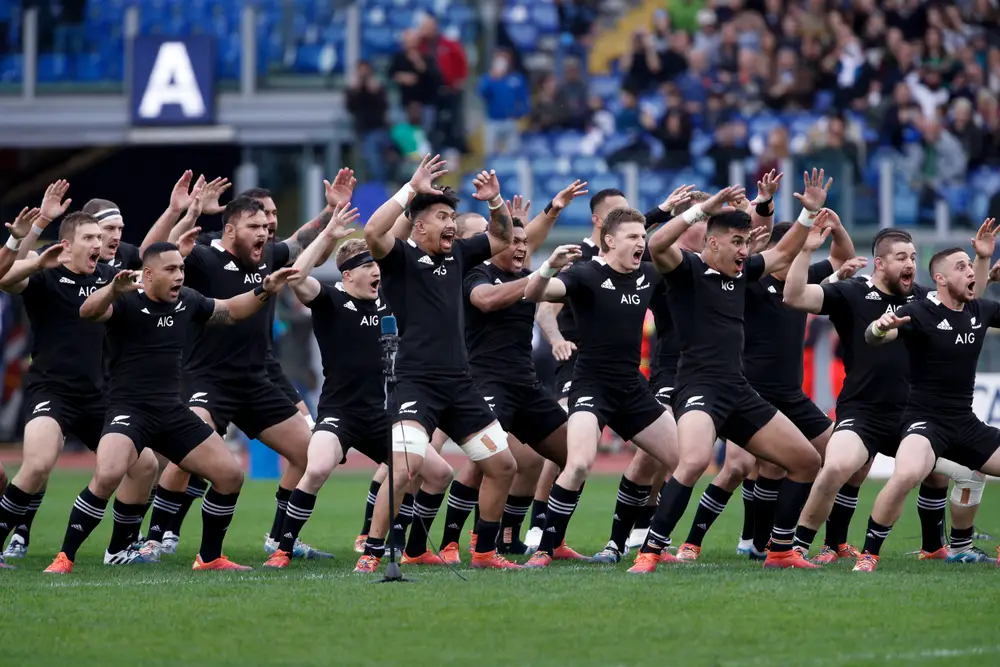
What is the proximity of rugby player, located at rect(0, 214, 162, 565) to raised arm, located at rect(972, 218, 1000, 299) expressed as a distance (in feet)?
20.4

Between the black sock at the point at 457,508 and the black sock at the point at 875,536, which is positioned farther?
the black sock at the point at 457,508

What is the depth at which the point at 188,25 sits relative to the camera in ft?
86.5

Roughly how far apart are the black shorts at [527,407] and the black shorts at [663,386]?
1224mm

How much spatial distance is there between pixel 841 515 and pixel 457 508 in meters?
2.98

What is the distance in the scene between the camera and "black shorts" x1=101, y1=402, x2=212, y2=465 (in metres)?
10.7

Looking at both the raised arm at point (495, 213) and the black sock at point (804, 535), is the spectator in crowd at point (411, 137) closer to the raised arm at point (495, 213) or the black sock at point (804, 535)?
the raised arm at point (495, 213)

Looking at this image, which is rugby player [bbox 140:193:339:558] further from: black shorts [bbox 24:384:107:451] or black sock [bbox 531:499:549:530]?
black sock [bbox 531:499:549:530]

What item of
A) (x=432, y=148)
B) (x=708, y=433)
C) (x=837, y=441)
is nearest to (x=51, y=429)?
(x=708, y=433)

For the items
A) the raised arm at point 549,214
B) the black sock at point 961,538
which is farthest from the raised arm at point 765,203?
the black sock at point 961,538

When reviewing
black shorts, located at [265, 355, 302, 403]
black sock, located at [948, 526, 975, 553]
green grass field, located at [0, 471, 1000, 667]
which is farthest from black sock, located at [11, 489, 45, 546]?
black sock, located at [948, 526, 975, 553]

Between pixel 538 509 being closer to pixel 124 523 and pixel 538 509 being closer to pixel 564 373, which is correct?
pixel 564 373

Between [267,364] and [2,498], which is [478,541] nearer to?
[267,364]

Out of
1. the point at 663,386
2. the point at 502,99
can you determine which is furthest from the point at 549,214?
the point at 502,99

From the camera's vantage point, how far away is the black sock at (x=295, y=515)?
11.4 meters
